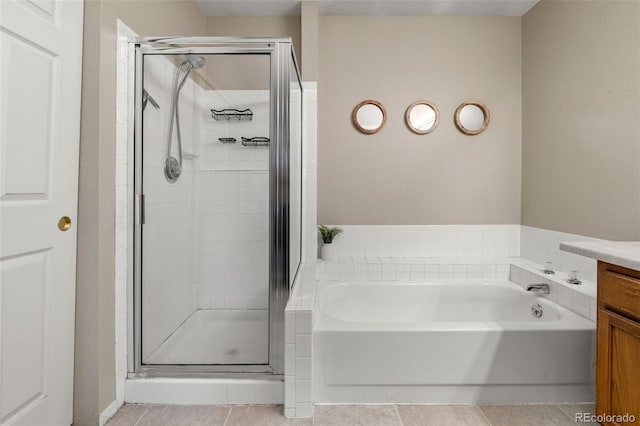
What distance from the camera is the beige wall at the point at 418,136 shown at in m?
3.08

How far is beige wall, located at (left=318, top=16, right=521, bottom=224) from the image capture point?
3082mm

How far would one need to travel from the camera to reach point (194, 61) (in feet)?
6.42

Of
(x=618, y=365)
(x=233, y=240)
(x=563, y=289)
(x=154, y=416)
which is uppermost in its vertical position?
(x=233, y=240)

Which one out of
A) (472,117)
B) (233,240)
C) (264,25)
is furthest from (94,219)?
(472,117)

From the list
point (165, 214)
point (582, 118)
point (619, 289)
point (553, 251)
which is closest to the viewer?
point (619, 289)

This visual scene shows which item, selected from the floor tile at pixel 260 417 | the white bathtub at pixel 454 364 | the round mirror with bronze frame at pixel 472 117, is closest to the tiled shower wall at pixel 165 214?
the floor tile at pixel 260 417

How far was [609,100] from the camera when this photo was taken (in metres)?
2.16

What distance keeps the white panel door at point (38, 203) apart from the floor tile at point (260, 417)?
27.1 inches

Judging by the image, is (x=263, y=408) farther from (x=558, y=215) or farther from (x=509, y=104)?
(x=509, y=104)

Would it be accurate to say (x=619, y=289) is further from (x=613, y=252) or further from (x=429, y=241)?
(x=429, y=241)

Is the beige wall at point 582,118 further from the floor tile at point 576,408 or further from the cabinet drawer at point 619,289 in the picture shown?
the floor tile at point 576,408

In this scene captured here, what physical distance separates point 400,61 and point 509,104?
0.94 m

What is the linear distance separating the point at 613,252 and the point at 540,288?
1.05 m

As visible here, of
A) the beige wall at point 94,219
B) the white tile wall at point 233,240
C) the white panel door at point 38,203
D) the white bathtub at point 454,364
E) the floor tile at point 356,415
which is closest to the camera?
the white panel door at point 38,203
